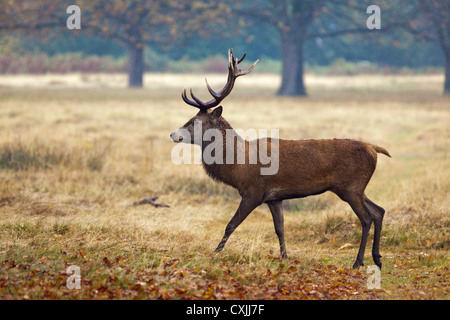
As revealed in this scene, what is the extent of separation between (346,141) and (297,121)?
47.6 feet

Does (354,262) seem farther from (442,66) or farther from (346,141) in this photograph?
(442,66)

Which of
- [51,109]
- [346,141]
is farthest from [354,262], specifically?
[51,109]

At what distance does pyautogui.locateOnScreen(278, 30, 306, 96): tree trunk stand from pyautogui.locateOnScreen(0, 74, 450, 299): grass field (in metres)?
14.6

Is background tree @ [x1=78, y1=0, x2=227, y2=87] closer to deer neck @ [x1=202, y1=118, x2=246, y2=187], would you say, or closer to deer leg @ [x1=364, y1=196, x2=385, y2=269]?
deer neck @ [x1=202, y1=118, x2=246, y2=187]

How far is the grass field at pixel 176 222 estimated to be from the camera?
695 centimetres

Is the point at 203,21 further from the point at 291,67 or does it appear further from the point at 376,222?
the point at 376,222

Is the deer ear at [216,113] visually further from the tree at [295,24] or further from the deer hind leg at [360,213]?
the tree at [295,24]

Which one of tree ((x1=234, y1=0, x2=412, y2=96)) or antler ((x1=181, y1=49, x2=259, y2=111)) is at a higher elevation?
tree ((x1=234, y1=0, x2=412, y2=96))

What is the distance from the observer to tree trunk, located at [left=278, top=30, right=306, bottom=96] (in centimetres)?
3675

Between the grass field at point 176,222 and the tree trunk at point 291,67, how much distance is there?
48.1 ft

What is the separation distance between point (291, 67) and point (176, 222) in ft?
94.1

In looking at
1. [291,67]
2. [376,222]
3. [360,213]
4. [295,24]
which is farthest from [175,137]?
[291,67]

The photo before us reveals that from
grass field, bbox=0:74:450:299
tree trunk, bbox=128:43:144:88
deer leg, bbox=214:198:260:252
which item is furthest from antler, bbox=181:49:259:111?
tree trunk, bbox=128:43:144:88

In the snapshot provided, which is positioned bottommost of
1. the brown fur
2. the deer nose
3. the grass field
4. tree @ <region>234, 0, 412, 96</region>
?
the grass field
